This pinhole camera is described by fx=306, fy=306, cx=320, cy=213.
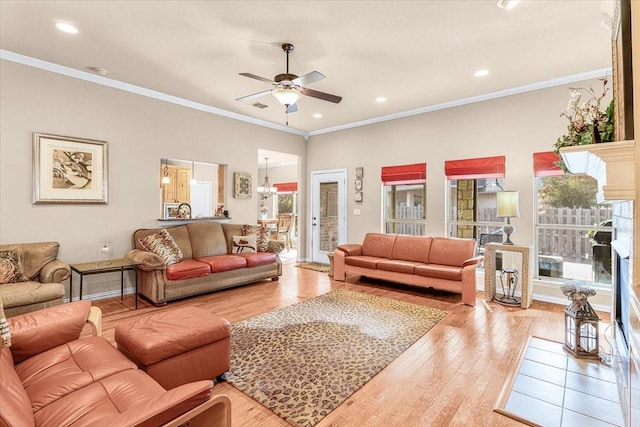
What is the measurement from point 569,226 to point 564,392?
287cm

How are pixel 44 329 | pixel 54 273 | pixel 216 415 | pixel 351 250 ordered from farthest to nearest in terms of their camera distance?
1. pixel 351 250
2. pixel 54 273
3. pixel 44 329
4. pixel 216 415

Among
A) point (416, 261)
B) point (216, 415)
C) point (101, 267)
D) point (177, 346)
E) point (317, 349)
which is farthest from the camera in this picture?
point (416, 261)

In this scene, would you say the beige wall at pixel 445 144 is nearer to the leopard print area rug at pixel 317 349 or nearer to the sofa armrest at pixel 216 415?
the leopard print area rug at pixel 317 349

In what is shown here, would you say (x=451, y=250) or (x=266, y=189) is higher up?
(x=266, y=189)

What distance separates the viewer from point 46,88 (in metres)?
3.84

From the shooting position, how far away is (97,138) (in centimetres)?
424

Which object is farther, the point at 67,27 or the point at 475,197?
the point at 475,197

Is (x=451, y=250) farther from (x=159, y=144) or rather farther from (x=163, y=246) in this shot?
(x=159, y=144)

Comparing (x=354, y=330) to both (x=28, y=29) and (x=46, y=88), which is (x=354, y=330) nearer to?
(x=28, y=29)

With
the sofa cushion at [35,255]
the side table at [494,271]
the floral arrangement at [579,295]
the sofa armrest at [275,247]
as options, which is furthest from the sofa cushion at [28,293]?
the side table at [494,271]

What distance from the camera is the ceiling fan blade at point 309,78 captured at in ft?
9.62

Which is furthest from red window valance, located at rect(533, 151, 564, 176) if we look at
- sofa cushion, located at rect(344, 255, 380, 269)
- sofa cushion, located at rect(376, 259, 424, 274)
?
sofa cushion, located at rect(344, 255, 380, 269)

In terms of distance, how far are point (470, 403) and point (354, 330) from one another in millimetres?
1313

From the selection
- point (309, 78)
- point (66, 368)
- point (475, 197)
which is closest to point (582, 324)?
point (475, 197)
